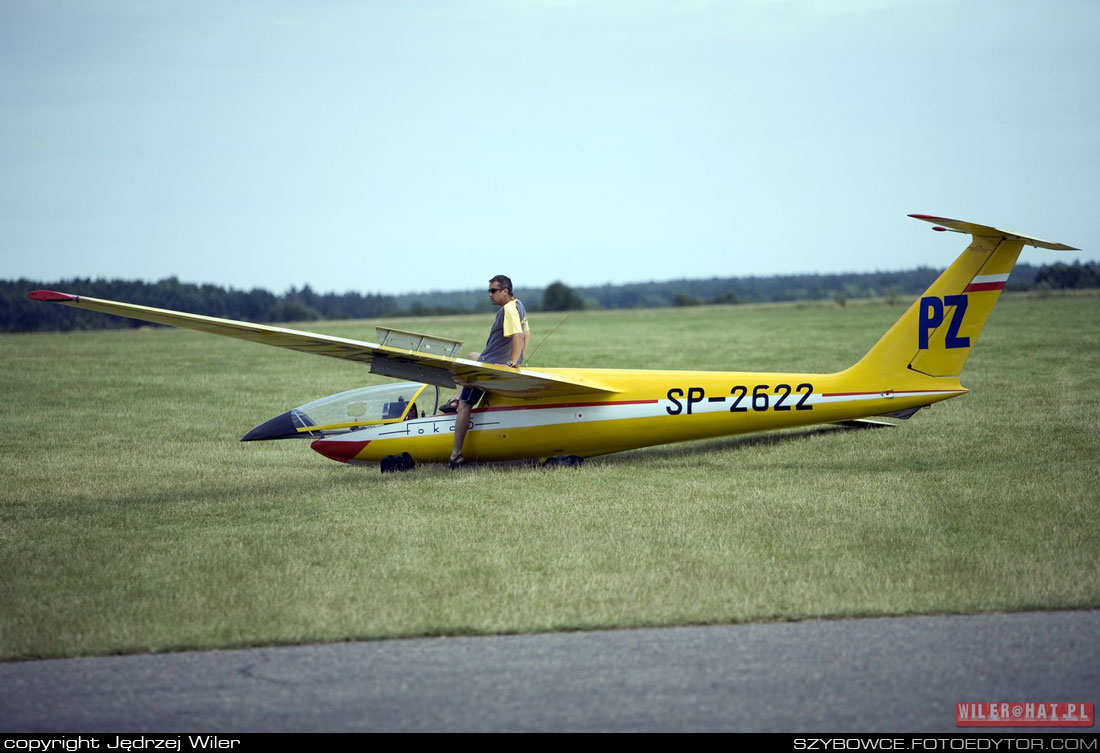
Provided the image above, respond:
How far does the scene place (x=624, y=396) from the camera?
476 inches

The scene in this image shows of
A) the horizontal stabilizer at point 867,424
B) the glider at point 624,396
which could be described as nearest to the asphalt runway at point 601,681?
the glider at point 624,396

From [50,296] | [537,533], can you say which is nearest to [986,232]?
[537,533]

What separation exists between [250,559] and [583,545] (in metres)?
2.73

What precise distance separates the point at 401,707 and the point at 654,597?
2288 millimetres

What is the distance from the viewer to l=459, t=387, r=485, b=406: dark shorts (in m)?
12.1

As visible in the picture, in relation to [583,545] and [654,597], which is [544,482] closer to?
[583,545]

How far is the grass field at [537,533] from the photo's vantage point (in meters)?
6.52

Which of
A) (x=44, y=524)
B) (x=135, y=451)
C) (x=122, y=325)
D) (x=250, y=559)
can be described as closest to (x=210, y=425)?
(x=135, y=451)

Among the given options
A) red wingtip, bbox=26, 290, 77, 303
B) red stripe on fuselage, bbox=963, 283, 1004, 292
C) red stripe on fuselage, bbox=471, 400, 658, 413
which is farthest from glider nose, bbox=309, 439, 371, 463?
red stripe on fuselage, bbox=963, 283, 1004, 292

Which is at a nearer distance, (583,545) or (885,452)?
(583,545)

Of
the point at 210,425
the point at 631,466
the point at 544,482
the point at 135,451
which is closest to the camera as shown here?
the point at 544,482

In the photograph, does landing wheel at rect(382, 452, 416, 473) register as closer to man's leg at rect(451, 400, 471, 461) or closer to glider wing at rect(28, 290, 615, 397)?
man's leg at rect(451, 400, 471, 461)

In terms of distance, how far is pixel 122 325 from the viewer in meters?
57.2

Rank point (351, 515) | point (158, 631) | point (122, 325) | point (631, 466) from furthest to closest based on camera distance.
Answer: point (122, 325)
point (631, 466)
point (351, 515)
point (158, 631)
